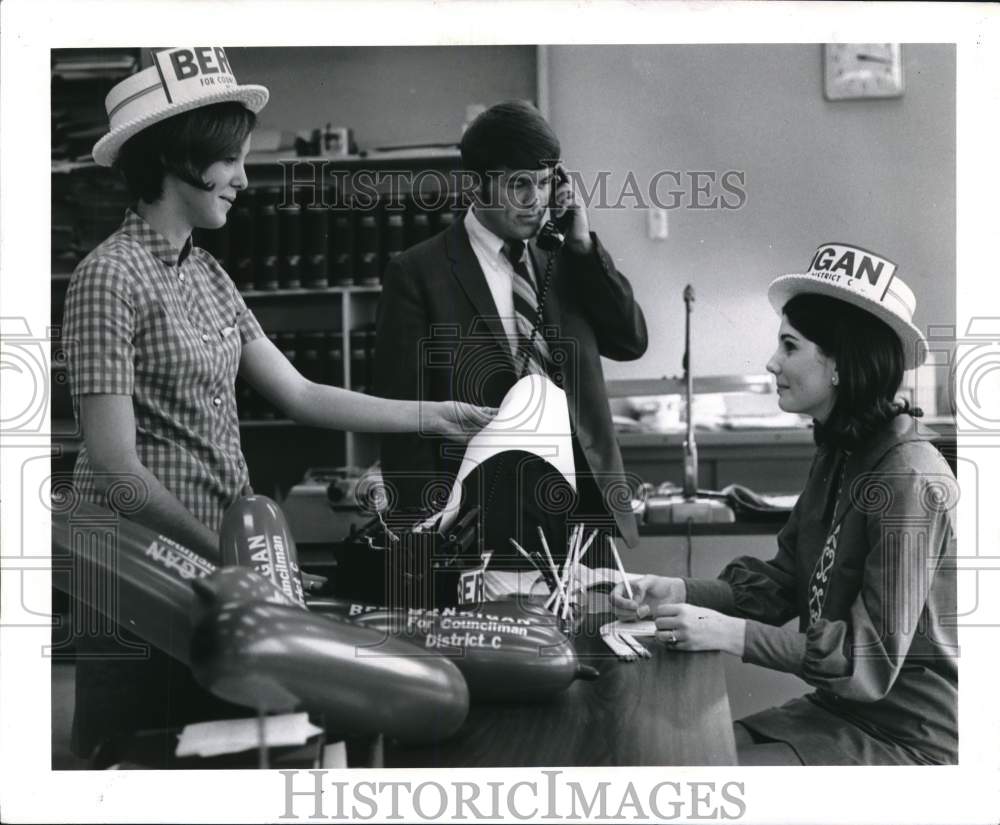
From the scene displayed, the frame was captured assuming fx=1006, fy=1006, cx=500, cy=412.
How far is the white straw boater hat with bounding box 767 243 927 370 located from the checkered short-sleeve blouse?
0.90 m

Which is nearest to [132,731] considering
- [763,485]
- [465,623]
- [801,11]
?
[465,623]

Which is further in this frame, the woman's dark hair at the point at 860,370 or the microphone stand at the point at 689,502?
the microphone stand at the point at 689,502

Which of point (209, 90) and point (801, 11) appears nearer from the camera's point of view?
point (209, 90)

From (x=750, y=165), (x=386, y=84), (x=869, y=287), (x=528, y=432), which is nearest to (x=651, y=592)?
(x=528, y=432)

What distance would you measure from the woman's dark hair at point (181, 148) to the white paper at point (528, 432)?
1.92ft

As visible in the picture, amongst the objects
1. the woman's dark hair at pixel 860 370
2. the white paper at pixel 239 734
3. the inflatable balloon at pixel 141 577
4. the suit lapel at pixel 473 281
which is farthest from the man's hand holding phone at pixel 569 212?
the white paper at pixel 239 734

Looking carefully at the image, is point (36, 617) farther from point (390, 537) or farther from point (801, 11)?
point (801, 11)

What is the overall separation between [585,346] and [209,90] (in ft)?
2.57

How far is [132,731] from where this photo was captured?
1.16 metres

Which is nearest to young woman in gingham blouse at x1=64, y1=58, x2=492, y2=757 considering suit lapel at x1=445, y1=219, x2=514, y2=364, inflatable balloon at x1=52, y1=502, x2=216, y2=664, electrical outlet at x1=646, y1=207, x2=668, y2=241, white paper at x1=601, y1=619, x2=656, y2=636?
inflatable balloon at x1=52, y1=502, x2=216, y2=664

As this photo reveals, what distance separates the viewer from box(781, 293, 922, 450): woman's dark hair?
1461 mm

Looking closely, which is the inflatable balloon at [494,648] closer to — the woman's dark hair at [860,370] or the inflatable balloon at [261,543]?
the inflatable balloon at [261,543]

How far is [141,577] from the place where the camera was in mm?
1108

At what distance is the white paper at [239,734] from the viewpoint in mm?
1020
